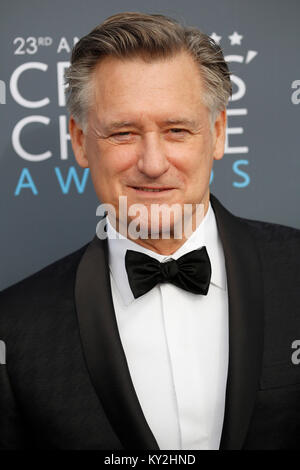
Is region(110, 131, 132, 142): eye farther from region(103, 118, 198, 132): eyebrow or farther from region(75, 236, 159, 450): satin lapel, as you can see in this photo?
region(75, 236, 159, 450): satin lapel

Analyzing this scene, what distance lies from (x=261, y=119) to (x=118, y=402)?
126 cm

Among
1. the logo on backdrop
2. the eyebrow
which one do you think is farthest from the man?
the logo on backdrop

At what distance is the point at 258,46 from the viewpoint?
2.48 metres

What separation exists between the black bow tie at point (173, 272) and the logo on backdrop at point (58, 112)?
68 cm

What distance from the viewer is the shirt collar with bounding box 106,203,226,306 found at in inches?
78.4

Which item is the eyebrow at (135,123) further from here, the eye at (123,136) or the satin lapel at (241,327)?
the satin lapel at (241,327)

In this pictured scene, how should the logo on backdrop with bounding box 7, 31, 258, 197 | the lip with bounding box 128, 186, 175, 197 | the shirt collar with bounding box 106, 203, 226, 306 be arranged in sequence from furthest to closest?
the logo on backdrop with bounding box 7, 31, 258, 197 → the shirt collar with bounding box 106, 203, 226, 306 → the lip with bounding box 128, 186, 175, 197

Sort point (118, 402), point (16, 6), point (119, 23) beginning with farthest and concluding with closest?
point (16, 6), point (119, 23), point (118, 402)

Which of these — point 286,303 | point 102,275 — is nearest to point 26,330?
point 102,275

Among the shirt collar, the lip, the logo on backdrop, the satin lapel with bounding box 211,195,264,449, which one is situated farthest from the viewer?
the logo on backdrop

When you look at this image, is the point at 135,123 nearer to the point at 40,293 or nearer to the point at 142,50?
the point at 142,50

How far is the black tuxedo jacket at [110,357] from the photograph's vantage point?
5.94 ft

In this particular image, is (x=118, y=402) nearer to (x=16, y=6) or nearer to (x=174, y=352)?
(x=174, y=352)

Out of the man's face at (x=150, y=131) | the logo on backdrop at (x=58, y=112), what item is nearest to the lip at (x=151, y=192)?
the man's face at (x=150, y=131)
